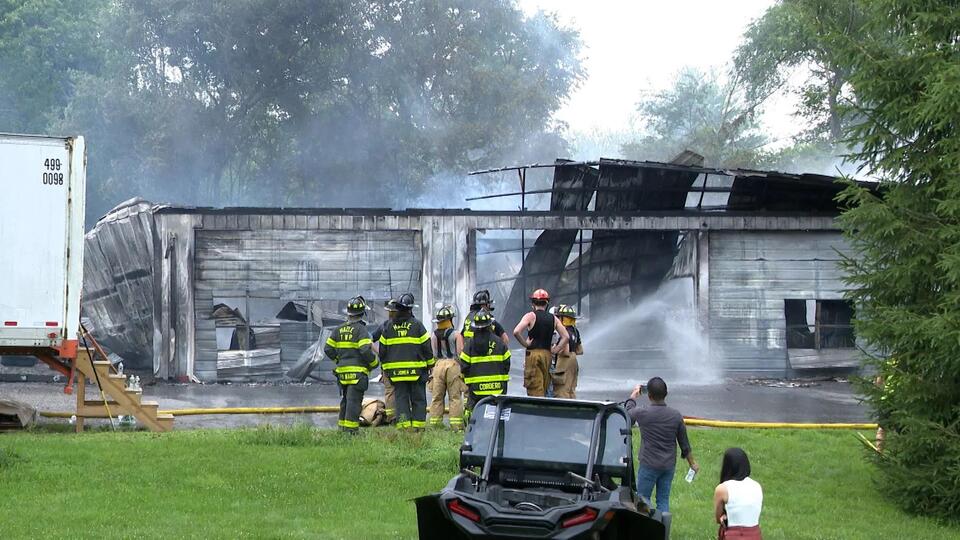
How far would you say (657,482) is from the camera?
31.6ft

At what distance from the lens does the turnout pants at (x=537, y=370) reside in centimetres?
1441

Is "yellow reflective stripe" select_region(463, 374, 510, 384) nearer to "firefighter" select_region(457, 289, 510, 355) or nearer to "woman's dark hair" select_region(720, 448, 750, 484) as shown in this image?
"firefighter" select_region(457, 289, 510, 355)

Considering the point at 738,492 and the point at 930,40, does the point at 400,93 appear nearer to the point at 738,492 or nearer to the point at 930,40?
the point at 930,40

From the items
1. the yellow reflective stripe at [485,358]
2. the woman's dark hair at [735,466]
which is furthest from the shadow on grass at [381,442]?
the woman's dark hair at [735,466]

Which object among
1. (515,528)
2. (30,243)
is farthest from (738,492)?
(30,243)

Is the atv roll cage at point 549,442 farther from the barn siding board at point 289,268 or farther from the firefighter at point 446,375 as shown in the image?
the barn siding board at point 289,268

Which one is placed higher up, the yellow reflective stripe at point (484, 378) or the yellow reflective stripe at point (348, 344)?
the yellow reflective stripe at point (348, 344)

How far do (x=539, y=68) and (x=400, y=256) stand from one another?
2378 centimetres

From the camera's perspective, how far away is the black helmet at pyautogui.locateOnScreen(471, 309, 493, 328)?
13703 millimetres

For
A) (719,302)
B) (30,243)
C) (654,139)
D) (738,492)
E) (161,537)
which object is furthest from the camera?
(654,139)

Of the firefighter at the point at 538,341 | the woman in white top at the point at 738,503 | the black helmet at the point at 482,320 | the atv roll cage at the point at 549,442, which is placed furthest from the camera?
the firefighter at the point at 538,341

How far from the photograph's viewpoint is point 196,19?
38844mm

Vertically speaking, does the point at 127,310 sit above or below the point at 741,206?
below

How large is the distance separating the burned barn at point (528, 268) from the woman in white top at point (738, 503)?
1524 centimetres
